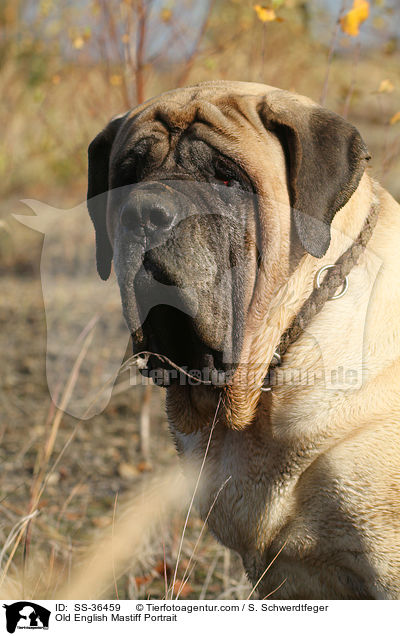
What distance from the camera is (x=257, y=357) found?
1.97m

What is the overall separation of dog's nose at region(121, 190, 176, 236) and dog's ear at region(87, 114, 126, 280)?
1.55 feet

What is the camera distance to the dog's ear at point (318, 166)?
1.82 metres

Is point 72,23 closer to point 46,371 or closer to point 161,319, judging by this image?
point 46,371

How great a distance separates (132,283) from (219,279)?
26 cm

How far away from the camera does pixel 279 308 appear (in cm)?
194

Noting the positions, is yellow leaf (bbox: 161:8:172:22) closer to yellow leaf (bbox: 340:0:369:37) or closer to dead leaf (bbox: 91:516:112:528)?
yellow leaf (bbox: 340:0:369:37)

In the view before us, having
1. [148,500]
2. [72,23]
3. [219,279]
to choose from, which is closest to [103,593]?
[148,500]

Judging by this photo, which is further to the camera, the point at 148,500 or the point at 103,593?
the point at 148,500

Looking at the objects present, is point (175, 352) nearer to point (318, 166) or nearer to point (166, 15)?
point (318, 166)

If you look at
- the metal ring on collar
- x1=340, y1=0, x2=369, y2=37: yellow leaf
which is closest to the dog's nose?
the metal ring on collar

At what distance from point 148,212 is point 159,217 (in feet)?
0.12

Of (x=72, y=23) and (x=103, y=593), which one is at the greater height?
(x=72, y=23)

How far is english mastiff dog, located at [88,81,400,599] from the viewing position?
72.2 inches

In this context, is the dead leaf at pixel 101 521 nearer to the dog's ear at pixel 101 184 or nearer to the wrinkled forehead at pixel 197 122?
the dog's ear at pixel 101 184
